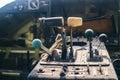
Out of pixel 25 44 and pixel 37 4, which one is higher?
pixel 37 4

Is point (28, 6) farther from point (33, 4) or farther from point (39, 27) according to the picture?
point (39, 27)

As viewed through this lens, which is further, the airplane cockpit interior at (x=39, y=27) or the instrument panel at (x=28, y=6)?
the instrument panel at (x=28, y=6)

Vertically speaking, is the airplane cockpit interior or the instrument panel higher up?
the instrument panel

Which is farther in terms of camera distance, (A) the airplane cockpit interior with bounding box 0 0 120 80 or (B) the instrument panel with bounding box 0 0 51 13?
(B) the instrument panel with bounding box 0 0 51 13

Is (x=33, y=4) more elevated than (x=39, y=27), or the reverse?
(x=33, y=4)

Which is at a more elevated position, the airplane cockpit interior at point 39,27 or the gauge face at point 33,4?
the gauge face at point 33,4

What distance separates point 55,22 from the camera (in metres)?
2.78

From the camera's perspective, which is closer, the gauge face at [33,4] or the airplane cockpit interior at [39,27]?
the airplane cockpit interior at [39,27]

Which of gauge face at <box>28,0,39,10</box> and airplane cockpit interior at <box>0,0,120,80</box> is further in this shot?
gauge face at <box>28,0,39,10</box>

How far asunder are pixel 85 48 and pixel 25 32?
107 inches

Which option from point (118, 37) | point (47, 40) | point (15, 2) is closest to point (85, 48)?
point (47, 40)

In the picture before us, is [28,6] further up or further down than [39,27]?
further up

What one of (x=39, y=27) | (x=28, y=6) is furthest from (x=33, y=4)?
(x=39, y=27)

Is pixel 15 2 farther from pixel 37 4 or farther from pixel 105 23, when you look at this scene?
pixel 105 23
